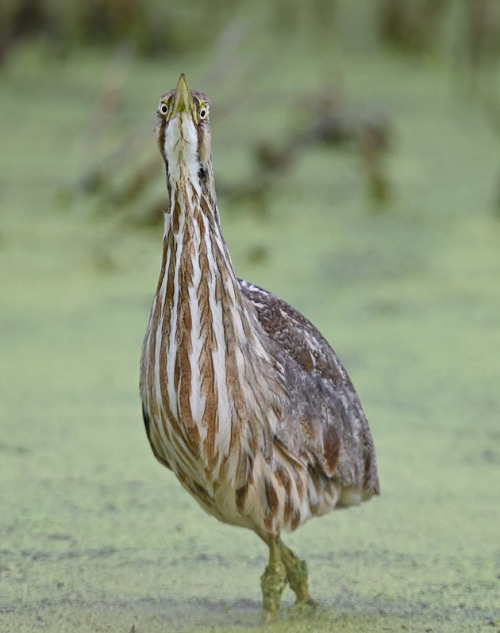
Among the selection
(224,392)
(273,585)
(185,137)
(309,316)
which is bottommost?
(273,585)

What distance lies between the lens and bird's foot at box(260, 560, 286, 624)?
240 cm

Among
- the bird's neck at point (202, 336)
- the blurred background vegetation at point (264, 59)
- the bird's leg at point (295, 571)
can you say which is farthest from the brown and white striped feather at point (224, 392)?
the blurred background vegetation at point (264, 59)

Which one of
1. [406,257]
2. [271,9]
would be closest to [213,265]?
[406,257]

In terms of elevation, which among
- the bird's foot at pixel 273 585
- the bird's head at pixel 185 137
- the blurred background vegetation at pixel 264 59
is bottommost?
the bird's foot at pixel 273 585

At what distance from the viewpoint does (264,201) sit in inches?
215

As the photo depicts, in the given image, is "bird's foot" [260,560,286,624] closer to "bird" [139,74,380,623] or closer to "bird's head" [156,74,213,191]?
"bird" [139,74,380,623]

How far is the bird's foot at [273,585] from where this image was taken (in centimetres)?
240

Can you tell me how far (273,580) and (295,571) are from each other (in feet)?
0.29

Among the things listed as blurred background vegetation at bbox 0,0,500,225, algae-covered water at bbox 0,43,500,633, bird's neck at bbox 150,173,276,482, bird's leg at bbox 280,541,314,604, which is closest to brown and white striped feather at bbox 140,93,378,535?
bird's neck at bbox 150,173,276,482

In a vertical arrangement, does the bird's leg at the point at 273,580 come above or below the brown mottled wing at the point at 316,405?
below

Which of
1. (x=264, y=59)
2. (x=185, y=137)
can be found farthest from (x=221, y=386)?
(x=264, y=59)

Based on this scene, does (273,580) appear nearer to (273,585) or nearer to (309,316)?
(273,585)

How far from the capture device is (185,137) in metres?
2.05

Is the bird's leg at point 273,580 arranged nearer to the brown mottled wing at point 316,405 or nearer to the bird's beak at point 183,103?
the brown mottled wing at point 316,405
